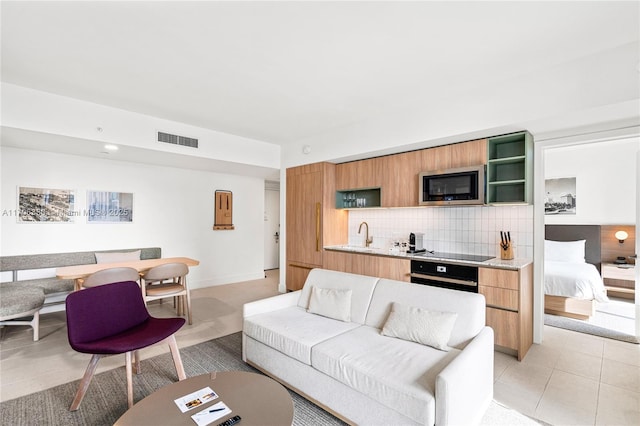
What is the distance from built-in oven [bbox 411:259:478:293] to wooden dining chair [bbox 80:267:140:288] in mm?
3267

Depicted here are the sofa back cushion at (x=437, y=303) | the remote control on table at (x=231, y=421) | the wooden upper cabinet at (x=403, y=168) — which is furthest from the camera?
the wooden upper cabinet at (x=403, y=168)

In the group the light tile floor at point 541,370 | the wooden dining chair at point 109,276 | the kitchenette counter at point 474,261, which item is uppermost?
the kitchenette counter at point 474,261

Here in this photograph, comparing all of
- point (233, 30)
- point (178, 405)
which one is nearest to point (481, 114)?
point (233, 30)

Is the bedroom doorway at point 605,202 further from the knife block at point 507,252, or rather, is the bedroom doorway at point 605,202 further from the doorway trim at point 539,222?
the knife block at point 507,252

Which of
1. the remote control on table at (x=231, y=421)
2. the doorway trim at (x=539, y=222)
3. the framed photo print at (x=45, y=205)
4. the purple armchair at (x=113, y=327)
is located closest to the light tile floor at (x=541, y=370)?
the doorway trim at (x=539, y=222)

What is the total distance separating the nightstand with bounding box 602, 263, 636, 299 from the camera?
179 inches

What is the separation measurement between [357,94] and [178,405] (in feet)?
10.4

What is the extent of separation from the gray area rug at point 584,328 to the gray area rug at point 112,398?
3398mm

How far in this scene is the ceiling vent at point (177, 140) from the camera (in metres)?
4.18

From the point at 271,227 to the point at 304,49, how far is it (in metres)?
5.77

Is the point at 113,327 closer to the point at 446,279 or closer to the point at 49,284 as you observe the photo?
the point at 49,284

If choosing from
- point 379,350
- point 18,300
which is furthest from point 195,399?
point 18,300

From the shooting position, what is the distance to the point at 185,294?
396 centimetres

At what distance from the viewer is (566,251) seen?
16.6 ft
